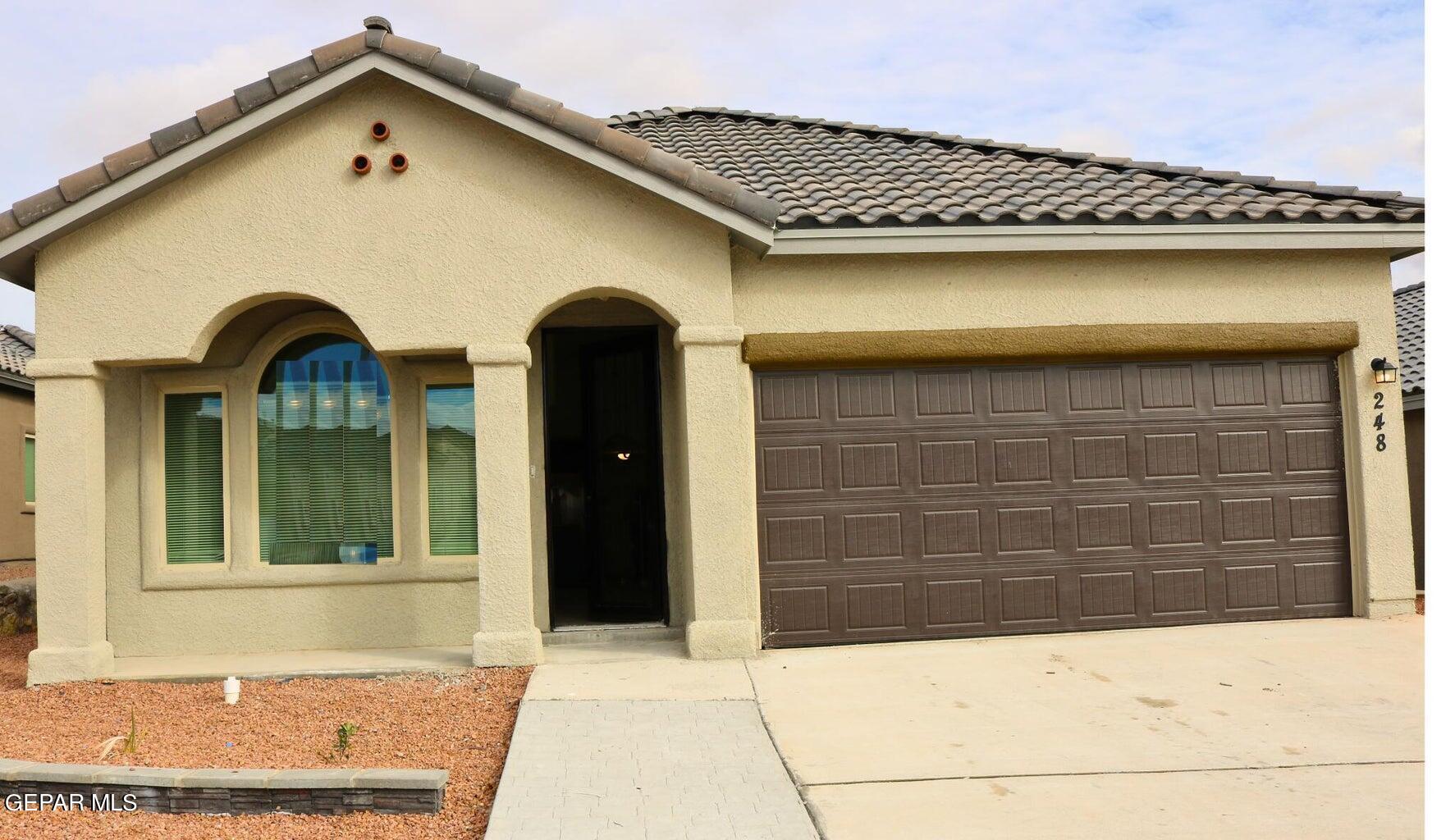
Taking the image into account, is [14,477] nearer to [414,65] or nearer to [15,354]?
[15,354]

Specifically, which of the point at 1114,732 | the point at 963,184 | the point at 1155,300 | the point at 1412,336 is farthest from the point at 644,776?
the point at 1412,336

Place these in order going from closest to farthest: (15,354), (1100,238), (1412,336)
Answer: (1100,238)
(1412,336)
(15,354)

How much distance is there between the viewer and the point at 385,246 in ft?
28.1

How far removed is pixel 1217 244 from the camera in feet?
30.1

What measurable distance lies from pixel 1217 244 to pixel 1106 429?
72.0 inches

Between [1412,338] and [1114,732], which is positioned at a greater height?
[1412,338]

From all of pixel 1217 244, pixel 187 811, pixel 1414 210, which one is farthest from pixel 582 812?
pixel 1414 210

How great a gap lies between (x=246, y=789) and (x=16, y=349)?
59.8 ft

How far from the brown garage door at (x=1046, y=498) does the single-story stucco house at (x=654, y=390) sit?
30 mm

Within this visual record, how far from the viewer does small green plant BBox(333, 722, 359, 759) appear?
6.31 meters

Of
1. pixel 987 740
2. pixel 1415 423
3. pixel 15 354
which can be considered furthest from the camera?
pixel 15 354

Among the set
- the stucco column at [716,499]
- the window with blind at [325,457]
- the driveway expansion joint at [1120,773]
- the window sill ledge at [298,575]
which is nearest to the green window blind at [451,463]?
the window sill ledge at [298,575]

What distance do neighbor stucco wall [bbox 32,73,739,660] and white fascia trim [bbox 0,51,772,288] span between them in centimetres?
19

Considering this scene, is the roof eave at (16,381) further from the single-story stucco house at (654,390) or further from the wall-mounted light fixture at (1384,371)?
the wall-mounted light fixture at (1384,371)
